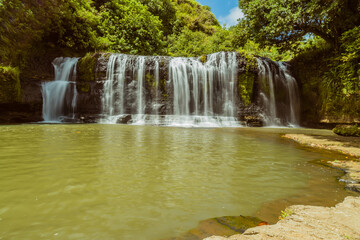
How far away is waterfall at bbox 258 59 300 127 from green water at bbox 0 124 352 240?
38.5 feet

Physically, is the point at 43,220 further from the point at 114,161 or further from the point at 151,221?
the point at 114,161

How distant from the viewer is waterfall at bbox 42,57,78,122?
12.2m

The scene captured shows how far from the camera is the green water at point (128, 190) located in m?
1.32

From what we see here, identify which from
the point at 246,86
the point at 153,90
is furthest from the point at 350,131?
the point at 153,90

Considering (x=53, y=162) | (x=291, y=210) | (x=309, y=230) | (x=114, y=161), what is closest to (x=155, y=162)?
(x=114, y=161)

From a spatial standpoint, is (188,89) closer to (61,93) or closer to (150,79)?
(150,79)

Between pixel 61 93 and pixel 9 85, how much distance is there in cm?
250

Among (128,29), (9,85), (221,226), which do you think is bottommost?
(221,226)

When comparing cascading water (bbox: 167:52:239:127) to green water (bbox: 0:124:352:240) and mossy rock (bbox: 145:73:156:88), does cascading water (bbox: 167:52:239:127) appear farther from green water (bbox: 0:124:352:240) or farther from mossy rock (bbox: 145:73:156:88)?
green water (bbox: 0:124:352:240)

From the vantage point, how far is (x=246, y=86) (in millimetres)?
13961

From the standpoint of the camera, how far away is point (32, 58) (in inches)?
500

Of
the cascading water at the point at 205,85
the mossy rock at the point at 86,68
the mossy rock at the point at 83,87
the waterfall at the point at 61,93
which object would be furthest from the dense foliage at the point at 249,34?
the mossy rock at the point at 83,87

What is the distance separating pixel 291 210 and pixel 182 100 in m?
12.4

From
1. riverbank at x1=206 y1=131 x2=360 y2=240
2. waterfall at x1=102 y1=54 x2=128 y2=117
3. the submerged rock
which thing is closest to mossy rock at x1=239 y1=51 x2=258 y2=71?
waterfall at x1=102 y1=54 x2=128 y2=117
